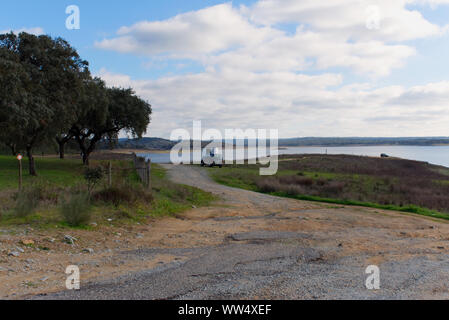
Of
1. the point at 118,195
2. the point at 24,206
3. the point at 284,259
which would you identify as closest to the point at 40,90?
the point at 118,195

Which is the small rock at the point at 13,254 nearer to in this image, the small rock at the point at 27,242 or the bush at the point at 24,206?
the small rock at the point at 27,242

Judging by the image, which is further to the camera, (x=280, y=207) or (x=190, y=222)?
(x=280, y=207)

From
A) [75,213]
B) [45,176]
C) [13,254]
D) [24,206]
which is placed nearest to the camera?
[13,254]

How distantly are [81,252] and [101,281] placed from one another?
2273mm

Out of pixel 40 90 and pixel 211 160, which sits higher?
pixel 40 90

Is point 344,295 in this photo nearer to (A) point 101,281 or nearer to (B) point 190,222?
(A) point 101,281

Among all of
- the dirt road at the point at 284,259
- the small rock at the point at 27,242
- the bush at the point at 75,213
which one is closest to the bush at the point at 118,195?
the dirt road at the point at 284,259

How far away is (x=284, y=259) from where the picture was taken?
7590 millimetres

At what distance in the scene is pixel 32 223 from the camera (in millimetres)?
9516

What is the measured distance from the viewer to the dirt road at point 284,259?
5570mm

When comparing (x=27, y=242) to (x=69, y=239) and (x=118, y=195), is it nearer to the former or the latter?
(x=69, y=239)

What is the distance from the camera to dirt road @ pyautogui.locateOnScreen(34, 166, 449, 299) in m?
5.57

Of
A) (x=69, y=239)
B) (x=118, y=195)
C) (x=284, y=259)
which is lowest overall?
(x=284, y=259)
